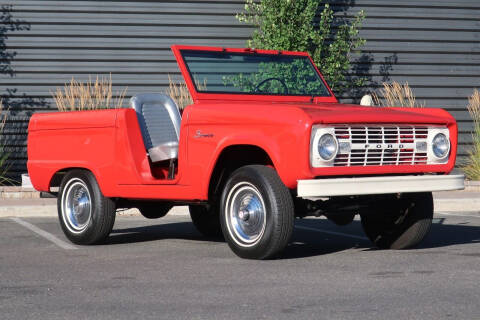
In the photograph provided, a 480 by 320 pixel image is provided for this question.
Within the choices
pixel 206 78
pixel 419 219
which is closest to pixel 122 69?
pixel 206 78

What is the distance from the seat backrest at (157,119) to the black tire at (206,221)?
111 cm

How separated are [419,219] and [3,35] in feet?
35.8

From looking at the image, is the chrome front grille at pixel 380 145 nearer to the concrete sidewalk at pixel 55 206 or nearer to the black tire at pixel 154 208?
the black tire at pixel 154 208

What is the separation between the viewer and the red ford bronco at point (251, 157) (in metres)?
7.40

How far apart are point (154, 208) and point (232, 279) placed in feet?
9.83

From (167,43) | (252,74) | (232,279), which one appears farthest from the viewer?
(167,43)

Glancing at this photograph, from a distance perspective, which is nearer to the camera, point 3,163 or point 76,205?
point 76,205

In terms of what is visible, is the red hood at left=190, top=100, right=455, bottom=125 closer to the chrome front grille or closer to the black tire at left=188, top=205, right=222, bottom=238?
the chrome front grille

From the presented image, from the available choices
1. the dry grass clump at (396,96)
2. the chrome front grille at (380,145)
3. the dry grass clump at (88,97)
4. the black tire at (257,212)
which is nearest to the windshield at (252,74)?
the black tire at (257,212)

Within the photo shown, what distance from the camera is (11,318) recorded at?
540 centimetres

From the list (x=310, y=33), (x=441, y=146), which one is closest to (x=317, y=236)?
(x=441, y=146)

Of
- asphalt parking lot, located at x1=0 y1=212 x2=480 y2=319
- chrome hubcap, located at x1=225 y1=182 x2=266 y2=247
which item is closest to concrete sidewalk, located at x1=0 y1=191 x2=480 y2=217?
asphalt parking lot, located at x1=0 y1=212 x2=480 y2=319

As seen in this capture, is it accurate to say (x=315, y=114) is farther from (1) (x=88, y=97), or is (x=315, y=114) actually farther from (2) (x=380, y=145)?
(1) (x=88, y=97)

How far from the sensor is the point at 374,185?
7430 millimetres
